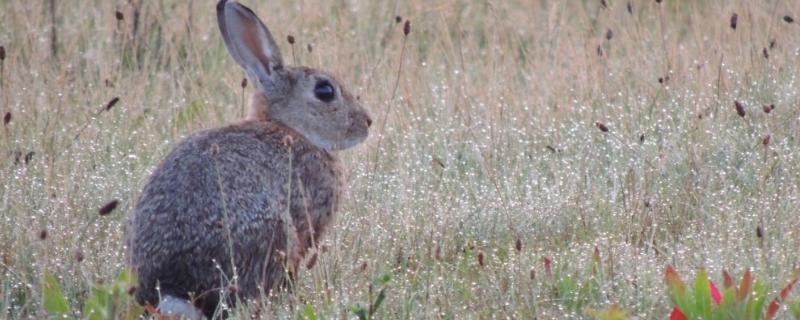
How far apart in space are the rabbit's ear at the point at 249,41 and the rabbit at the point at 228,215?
1.42 feet

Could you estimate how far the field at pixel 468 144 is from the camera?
17.4 ft

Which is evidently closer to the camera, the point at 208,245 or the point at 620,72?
the point at 208,245

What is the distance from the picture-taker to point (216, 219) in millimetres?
4988

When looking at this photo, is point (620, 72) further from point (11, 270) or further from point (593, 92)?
point (11, 270)

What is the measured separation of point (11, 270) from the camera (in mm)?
5398

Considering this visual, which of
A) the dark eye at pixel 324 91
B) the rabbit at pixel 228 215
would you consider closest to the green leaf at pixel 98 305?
the rabbit at pixel 228 215

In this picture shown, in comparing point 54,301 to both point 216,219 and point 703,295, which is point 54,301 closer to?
point 216,219

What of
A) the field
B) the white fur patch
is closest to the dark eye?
the field

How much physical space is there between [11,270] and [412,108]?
2843mm

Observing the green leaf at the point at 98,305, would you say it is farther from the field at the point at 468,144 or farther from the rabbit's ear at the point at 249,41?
the rabbit's ear at the point at 249,41

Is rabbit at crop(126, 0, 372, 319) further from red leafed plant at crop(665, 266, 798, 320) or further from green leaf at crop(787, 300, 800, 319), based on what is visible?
green leaf at crop(787, 300, 800, 319)

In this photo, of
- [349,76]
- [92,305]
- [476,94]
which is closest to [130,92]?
[349,76]

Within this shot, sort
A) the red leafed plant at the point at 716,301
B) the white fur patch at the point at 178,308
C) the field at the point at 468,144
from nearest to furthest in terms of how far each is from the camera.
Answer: the red leafed plant at the point at 716,301, the white fur patch at the point at 178,308, the field at the point at 468,144

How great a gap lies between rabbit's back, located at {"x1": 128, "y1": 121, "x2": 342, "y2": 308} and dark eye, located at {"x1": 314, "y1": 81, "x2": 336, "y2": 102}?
2.57ft
